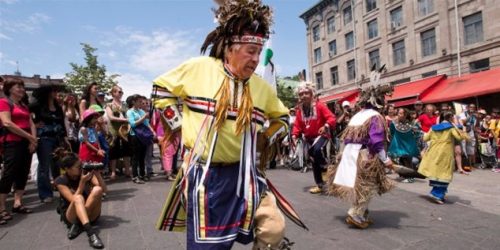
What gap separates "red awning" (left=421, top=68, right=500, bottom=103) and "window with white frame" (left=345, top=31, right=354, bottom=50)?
1087cm

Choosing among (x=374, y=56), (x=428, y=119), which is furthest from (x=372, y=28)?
(x=428, y=119)

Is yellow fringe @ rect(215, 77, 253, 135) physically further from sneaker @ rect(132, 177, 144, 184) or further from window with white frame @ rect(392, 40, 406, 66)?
window with white frame @ rect(392, 40, 406, 66)

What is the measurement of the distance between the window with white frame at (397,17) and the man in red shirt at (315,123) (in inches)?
911

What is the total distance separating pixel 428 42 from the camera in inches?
930

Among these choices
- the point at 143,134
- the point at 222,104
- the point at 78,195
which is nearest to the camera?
the point at 222,104

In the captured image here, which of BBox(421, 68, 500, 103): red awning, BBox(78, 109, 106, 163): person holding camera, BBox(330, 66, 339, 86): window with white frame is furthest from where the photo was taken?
BBox(330, 66, 339, 86): window with white frame

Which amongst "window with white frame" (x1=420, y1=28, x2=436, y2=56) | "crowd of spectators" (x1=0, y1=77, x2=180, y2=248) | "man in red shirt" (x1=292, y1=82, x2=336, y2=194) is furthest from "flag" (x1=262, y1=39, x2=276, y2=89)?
"window with white frame" (x1=420, y1=28, x2=436, y2=56)

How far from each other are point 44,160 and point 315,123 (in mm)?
4439

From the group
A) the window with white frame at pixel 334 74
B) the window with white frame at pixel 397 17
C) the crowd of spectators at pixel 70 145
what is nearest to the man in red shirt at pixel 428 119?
the crowd of spectators at pixel 70 145

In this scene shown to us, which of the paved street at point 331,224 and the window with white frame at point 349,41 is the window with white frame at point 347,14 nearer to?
the window with white frame at point 349,41

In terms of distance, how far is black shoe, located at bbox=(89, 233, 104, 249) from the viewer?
11.4 feet

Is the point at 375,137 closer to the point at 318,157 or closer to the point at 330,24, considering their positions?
the point at 318,157

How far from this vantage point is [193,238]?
1929mm

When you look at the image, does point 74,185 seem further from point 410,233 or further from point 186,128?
point 410,233
